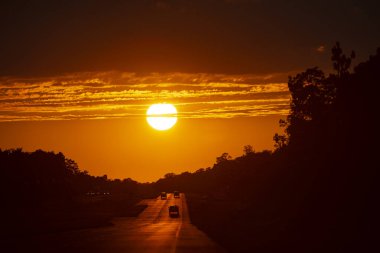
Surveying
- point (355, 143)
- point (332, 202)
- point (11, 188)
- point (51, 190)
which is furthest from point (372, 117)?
point (51, 190)

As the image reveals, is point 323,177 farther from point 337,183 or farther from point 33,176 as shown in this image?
point 33,176

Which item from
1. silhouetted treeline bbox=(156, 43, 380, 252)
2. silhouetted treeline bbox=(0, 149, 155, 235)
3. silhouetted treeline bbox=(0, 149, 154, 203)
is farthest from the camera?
silhouetted treeline bbox=(0, 149, 154, 203)

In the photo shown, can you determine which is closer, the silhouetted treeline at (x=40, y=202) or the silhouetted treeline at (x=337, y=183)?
the silhouetted treeline at (x=337, y=183)

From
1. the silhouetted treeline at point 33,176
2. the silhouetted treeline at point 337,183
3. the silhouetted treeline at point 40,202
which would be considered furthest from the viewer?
the silhouetted treeline at point 33,176

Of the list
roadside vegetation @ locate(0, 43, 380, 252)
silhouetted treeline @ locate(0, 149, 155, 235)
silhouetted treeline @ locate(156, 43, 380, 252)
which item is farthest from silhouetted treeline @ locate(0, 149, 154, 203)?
silhouetted treeline @ locate(156, 43, 380, 252)

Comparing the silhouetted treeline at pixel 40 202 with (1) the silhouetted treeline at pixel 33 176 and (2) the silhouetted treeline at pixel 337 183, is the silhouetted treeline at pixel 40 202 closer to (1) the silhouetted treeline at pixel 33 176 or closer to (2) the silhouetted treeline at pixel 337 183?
(1) the silhouetted treeline at pixel 33 176

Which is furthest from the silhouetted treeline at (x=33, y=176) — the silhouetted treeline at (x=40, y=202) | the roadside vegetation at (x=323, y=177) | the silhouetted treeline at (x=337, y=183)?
the silhouetted treeline at (x=337, y=183)

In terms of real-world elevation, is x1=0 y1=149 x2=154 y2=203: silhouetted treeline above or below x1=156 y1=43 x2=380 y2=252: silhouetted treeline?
above

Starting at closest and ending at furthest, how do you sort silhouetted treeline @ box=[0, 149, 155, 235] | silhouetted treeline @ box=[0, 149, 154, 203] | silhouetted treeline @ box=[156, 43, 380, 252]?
silhouetted treeline @ box=[156, 43, 380, 252]
silhouetted treeline @ box=[0, 149, 155, 235]
silhouetted treeline @ box=[0, 149, 154, 203]

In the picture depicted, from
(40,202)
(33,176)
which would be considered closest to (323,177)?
(40,202)

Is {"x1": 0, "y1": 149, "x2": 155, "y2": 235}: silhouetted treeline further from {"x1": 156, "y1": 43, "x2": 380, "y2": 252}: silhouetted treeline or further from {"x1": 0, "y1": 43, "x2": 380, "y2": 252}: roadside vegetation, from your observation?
{"x1": 156, "y1": 43, "x2": 380, "y2": 252}: silhouetted treeline

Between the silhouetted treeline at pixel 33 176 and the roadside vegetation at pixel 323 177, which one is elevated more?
the silhouetted treeline at pixel 33 176

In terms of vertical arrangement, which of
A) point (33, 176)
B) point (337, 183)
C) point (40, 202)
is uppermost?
point (33, 176)

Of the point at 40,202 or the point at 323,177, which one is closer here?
the point at 323,177
